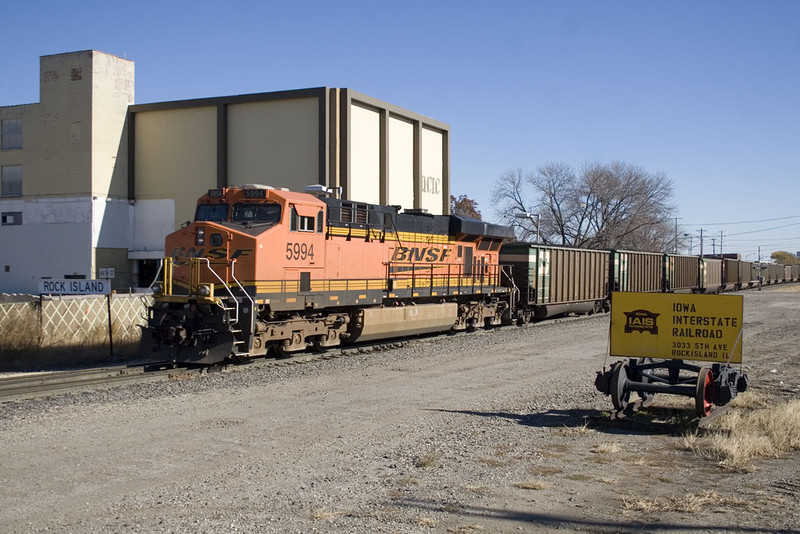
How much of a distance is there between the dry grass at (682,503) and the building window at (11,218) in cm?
4282

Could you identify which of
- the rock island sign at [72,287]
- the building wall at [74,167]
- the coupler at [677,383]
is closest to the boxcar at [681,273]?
the rock island sign at [72,287]

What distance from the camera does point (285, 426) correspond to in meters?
9.08

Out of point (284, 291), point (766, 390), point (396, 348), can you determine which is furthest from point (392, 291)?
point (766, 390)

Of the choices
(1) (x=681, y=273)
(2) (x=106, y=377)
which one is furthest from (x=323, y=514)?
(1) (x=681, y=273)

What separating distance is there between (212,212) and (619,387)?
948 centimetres

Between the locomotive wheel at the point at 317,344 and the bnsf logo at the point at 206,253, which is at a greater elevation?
the bnsf logo at the point at 206,253

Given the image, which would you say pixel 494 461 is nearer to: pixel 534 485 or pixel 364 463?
pixel 534 485

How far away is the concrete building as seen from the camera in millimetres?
35375

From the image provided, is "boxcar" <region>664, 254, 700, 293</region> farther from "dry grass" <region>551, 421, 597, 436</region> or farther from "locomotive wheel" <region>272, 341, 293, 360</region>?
"dry grass" <region>551, 421, 597, 436</region>

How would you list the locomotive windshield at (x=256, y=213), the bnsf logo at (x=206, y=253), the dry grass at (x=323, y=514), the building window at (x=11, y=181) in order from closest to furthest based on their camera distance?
the dry grass at (x=323, y=514) < the bnsf logo at (x=206, y=253) < the locomotive windshield at (x=256, y=213) < the building window at (x=11, y=181)

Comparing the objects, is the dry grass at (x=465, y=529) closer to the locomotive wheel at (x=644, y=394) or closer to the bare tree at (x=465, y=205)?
the locomotive wheel at (x=644, y=394)

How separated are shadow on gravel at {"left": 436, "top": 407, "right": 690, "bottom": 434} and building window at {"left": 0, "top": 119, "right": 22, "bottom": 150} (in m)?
39.8

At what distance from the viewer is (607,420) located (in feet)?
30.1

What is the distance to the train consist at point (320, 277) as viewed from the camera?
45.4ft
